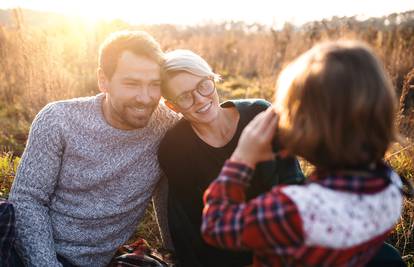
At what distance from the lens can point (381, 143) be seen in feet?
4.13

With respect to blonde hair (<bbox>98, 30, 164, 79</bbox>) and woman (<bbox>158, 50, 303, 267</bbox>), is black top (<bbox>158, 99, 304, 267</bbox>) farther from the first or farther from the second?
blonde hair (<bbox>98, 30, 164, 79</bbox>)

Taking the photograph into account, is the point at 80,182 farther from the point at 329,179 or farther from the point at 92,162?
the point at 329,179

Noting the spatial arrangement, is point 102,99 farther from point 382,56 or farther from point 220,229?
point 382,56

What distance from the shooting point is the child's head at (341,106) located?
1186mm

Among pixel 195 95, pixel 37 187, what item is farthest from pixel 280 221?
pixel 37 187

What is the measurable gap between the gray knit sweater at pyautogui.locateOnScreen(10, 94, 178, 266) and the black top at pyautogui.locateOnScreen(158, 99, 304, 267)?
A: 0.13 metres

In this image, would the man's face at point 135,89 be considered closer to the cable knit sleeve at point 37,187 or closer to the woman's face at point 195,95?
the woman's face at point 195,95

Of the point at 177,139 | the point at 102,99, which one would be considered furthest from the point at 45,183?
the point at 177,139

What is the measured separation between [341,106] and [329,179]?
222mm

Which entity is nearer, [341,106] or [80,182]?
[341,106]

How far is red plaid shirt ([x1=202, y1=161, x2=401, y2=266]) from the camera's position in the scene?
3.97 ft

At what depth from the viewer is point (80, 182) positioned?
2377 millimetres

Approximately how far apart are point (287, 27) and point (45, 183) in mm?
8646

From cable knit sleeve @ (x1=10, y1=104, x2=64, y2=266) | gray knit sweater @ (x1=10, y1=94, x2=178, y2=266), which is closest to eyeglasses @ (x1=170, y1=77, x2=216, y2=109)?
gray knit sweater @ (x1=10, y1=94, x2=178, y2=266)
